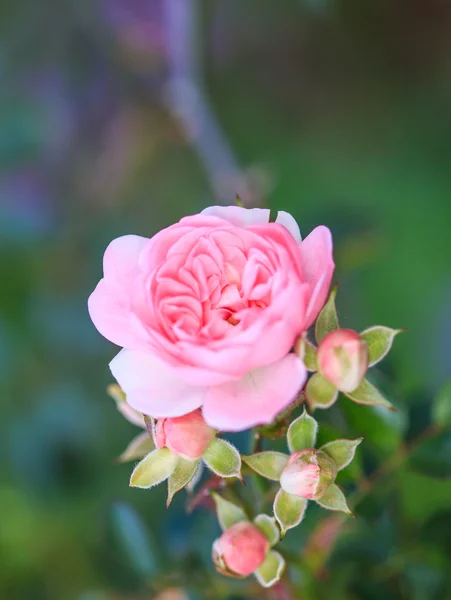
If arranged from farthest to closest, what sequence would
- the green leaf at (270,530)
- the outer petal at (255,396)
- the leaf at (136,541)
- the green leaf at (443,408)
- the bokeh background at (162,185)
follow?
the bokeh background at (162,185) < the leaf at (136,541) < the green leaf at (443,408) < the green leaf at (270,530) < the outer petal at (255,396)

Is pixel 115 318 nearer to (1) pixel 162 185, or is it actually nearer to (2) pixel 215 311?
(2) pixel 215 311

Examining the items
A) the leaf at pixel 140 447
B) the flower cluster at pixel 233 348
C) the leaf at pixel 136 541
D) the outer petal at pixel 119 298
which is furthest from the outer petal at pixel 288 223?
the leaf at pixel 136 541

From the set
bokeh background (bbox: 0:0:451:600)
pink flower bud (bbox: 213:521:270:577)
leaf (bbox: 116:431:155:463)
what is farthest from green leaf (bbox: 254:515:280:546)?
bokeh background (bbox: 0:0:451:600)

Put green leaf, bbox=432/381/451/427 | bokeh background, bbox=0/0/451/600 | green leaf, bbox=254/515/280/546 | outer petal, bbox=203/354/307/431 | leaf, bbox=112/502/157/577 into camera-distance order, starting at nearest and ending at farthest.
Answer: outer petal, bbox=203/354/307/431, green leaf, bbox=254/515/280/546, green leaf, bbox=432/381/451/427, leaf, bbox=112/502/157/577, bokeh background, bbox=0/0/451/600

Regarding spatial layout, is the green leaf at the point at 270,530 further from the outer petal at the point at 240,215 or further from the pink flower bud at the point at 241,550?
the outer petal at the point at 240,215

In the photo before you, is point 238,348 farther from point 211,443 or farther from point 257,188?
point 257,188

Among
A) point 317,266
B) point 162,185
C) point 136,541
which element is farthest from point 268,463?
point 162,185

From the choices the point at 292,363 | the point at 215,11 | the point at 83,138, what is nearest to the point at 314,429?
the point at 292,363

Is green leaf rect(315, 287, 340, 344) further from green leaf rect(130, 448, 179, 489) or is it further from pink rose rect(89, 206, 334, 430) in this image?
green leaf rect(130, 448, 179, 489)
